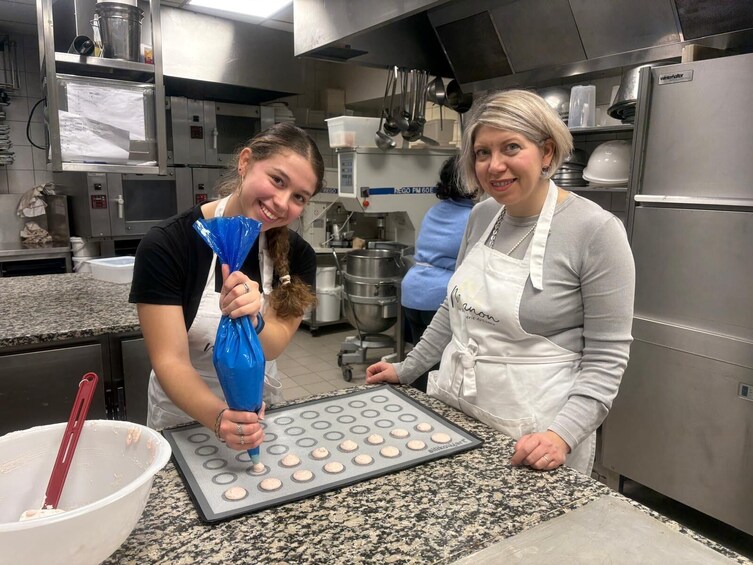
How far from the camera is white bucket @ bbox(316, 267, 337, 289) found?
15.6 ft

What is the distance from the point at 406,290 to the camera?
118 inches

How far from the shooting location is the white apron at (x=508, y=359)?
1207 mm

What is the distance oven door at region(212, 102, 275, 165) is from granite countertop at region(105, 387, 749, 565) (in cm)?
406

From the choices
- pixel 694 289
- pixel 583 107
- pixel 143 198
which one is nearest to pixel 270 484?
pixel 694 289

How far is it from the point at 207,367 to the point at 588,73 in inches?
95.7

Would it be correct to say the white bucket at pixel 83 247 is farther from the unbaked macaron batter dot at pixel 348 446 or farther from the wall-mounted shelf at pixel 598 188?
the unbaked macaron batter dot at pixel 348 446

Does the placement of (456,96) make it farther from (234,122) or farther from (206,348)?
(206,348)

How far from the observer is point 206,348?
4.14 feet

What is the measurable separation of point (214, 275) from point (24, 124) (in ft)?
14.0

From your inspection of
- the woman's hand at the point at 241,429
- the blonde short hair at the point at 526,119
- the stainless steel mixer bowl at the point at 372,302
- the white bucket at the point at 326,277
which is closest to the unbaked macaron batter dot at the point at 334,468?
the woman's hand at the point at 241,429

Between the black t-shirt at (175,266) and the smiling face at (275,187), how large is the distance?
0.14m

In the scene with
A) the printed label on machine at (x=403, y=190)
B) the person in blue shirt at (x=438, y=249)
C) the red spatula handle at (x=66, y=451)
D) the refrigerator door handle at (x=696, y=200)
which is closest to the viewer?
the red spatula handle at (x=66, y=451)

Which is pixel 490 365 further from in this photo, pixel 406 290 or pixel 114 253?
pixel 114 253

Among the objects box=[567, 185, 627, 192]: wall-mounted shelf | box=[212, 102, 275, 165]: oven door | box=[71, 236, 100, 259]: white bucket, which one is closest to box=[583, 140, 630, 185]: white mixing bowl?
box=[567, 185, 627, 192]: wall-mounted shelf
